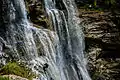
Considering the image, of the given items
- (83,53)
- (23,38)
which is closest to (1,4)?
(23,38)

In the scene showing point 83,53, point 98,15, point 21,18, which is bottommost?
point 83,53

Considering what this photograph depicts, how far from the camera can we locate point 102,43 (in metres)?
14.2

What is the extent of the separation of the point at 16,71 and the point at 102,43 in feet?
22.4

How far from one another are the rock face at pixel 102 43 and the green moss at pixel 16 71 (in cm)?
581

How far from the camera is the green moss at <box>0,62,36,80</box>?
786 cm

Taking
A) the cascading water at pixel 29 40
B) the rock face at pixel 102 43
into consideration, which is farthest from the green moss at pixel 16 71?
the rock face at pixel 102 43

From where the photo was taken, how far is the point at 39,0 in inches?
440

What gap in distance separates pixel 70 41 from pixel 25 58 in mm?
3597

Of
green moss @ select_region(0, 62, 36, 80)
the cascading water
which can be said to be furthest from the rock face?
green moss @ select_region(0, 62, 36, 80)

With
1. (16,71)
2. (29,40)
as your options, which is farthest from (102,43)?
(16,71)

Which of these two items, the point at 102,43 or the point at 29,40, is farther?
the point at 102,43

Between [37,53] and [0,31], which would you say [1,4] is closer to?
[0,31]

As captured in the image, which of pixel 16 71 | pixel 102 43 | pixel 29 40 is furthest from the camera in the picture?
pixel 102 43

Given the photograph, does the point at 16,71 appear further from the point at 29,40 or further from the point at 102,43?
the point at 102,43
